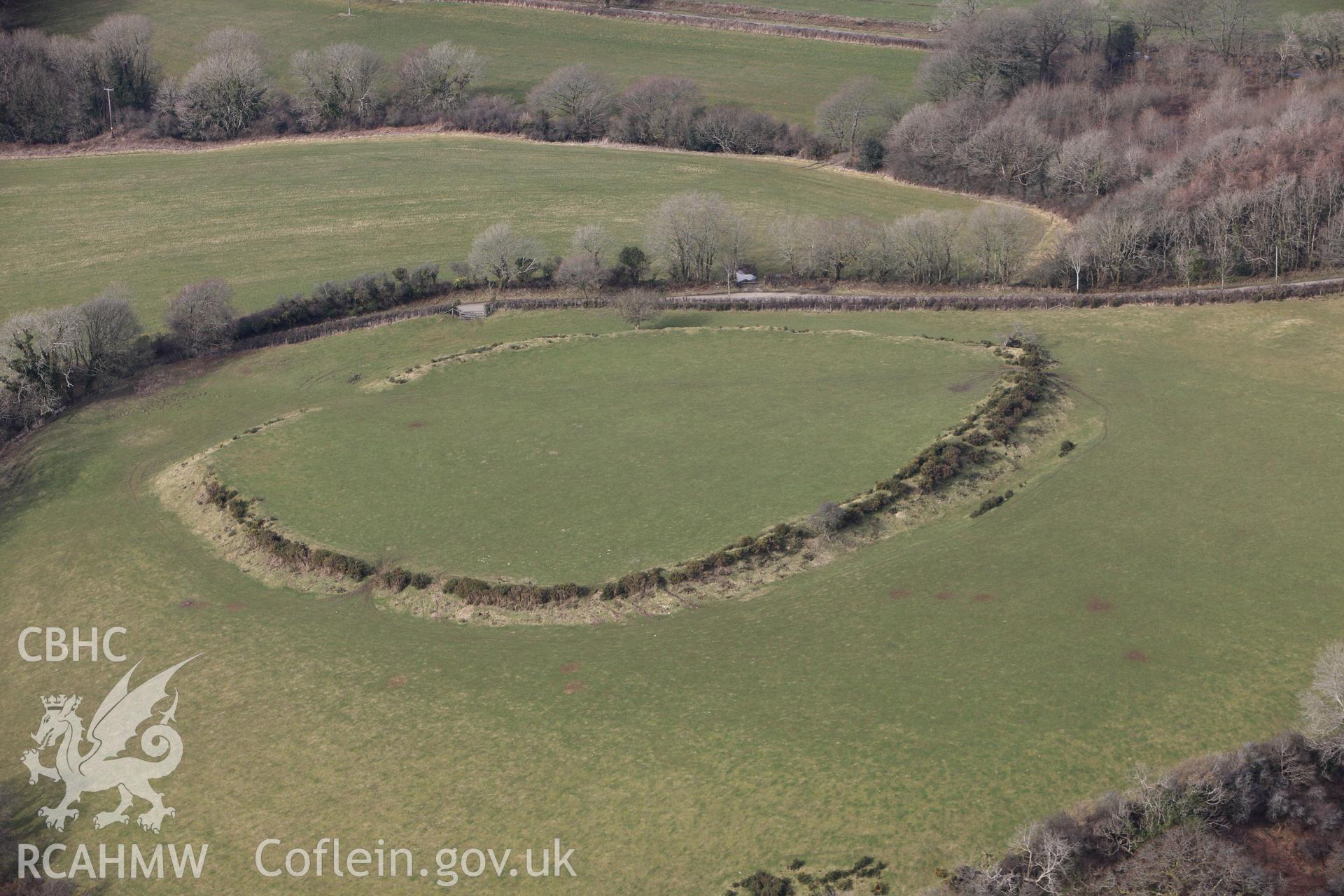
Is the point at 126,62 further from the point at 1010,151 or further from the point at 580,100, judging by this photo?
the point at 1010,151

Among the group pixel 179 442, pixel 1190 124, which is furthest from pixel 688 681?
pixel 1190 124

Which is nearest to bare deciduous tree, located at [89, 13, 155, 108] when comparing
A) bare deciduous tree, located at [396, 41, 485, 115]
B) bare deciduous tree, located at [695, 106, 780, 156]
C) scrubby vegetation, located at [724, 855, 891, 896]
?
bare deciduous tree, located at [396, 41, 485, 115]

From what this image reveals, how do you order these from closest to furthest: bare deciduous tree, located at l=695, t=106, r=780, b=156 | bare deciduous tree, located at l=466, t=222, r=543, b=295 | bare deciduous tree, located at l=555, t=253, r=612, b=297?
1. bare deciduous tree, located at l=555, t=253, r=612, b=297
2. bare deciduous tree, located at l=466, t=222, r=543, b=295
3. bare deciduous tree, located at l=695, t=106, r=780, b=156

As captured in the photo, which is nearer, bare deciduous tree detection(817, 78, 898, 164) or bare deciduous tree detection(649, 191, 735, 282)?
bare deciduous tree detection(649, 191, 735, 282)

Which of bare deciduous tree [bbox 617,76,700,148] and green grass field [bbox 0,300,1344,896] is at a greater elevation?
bare deciduous tree [bbox 617,76,700,148]

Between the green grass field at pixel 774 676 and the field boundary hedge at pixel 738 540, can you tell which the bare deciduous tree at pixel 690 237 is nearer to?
the field boundary hedge at pixel 738 540

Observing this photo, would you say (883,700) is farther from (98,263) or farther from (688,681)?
(98,263)

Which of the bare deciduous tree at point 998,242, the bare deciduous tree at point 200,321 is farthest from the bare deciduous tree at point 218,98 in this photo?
the bare deciduous tree at point 998,242

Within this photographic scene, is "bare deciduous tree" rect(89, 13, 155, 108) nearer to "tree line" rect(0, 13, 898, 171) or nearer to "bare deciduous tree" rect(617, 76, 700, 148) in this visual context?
"tree line" rect(0, 13, 898, 171)
